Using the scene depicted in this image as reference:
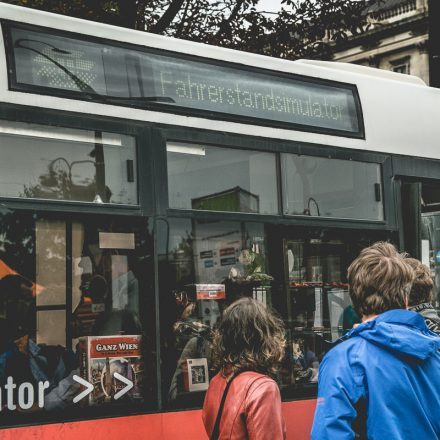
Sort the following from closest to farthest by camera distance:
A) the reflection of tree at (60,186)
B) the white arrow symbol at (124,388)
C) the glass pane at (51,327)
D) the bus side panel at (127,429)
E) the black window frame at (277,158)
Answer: the bus side panel at (127,429)
the glass pane at (51,327)
the reflection of tree at (60,186)
the white arrow symbol at (124,388)
the black window frame at (277,158)

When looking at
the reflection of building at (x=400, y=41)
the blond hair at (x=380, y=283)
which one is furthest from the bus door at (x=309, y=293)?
the reflection of building at (x=400, y=41)

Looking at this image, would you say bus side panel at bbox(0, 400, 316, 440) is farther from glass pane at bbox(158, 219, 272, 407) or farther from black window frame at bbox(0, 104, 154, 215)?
black window frame at bbox(0, 104, 154, 215)

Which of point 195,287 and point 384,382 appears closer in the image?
point 384,382

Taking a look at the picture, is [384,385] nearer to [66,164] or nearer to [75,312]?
[75,312]

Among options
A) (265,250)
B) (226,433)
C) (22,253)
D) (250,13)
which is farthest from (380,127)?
(250,13)

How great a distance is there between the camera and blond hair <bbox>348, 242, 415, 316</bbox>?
2873 millimetres

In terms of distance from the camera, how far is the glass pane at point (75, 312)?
13.5 feet

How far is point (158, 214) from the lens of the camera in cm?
474

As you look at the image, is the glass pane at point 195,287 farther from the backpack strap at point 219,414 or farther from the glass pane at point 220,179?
the backpack strap at point 219,414

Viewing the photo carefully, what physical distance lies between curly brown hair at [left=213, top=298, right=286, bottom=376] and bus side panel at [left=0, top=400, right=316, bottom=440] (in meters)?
1.14

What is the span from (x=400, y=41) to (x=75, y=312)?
3797 cm

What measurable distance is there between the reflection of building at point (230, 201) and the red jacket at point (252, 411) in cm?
175

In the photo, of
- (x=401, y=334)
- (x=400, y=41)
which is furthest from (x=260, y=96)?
(x=400, y=41)

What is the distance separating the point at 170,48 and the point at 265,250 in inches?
55.1
